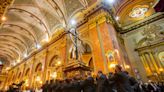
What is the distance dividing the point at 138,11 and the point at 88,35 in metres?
6.74

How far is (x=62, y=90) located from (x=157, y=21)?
10.7m

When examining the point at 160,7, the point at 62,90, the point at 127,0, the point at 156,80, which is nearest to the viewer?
the point at 160,7

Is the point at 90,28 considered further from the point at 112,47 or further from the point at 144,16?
the point at 144,16

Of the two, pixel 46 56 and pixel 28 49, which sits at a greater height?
pixel 28 49

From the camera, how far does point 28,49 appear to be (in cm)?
2169

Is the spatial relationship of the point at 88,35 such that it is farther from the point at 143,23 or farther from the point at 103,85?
the point at 103,85

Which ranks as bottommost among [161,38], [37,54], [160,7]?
[160,7]

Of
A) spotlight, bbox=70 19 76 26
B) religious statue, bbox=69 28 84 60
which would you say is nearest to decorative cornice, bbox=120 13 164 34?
spotlight, bbox=70 19 76 26

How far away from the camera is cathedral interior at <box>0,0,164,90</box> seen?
9.37 m

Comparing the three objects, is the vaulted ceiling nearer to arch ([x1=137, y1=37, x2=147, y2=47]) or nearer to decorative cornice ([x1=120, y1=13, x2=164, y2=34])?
decorative cornice ([x1=120, y1=13, x2=164, y2=34])

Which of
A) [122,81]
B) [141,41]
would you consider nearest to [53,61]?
[141,41]

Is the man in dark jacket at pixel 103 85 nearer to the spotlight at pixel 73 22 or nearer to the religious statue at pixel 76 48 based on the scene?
the religious statue at pixel 76 48

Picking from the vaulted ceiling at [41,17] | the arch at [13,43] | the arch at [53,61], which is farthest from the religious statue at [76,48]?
the arch at [13,43]

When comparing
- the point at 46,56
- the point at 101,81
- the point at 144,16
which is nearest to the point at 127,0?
the point at 144,16
